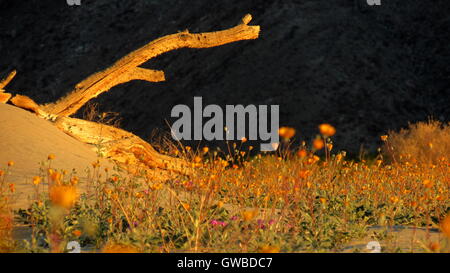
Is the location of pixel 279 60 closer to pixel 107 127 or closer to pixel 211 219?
pixel 107 127

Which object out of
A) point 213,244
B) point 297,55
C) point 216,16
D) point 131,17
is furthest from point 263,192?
point 131,17

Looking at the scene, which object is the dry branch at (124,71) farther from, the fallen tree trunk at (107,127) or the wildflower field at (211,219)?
the wildflower field at (211,219)

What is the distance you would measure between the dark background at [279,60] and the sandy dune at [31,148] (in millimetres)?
12407

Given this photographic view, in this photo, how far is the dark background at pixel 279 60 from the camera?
2052 cm

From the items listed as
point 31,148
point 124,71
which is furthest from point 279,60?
point 31,148

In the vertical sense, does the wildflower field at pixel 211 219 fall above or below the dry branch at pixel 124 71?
below

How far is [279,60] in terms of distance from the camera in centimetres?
2275

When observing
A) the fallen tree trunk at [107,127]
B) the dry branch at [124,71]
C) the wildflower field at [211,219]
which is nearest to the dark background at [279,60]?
the dry branch at [124,71]

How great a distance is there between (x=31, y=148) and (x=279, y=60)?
1693 cm

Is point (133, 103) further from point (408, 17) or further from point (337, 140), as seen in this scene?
point (408, 17)

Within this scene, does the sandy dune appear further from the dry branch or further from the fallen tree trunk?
the dry branch

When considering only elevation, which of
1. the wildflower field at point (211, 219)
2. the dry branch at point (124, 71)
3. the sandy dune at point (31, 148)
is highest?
the dry branch at point (124, 71)

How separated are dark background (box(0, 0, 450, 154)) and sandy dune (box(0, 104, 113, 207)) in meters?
12.4

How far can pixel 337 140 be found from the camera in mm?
18875
